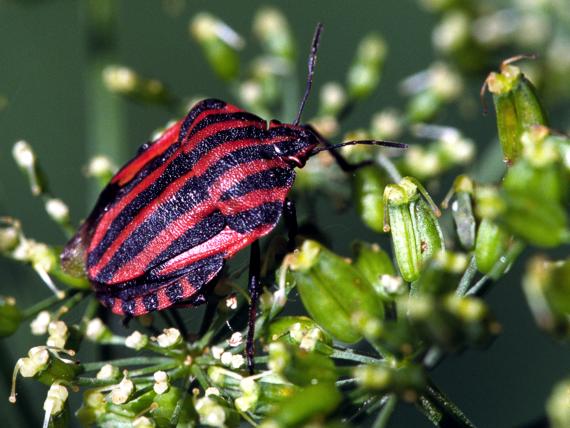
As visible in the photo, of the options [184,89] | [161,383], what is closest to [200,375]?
[161,383]

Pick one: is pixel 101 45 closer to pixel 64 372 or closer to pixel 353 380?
pixel 64 372

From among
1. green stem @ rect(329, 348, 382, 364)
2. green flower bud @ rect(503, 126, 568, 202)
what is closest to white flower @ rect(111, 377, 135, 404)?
green stem @ rect(329, 348, 382, 364)

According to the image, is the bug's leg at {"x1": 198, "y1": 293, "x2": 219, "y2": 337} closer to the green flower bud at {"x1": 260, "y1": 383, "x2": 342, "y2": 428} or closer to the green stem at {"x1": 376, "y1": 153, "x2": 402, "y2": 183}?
the green flower bud at {"x1": 260, "y1": 383, "x2": 342, "y2": 428}

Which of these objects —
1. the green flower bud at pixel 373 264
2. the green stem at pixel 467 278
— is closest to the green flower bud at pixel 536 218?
the green stem at pixel 467 278

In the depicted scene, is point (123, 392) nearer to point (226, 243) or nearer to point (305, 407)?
point (226, 243)

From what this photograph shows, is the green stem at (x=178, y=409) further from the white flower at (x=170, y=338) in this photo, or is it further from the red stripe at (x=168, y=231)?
the red stripe at (x=168, y=231)

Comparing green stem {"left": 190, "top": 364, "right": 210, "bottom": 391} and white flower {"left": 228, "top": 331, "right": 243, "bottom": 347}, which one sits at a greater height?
white flower {"left": 228, "top": 331, "right": 243, "bottom": 347}
